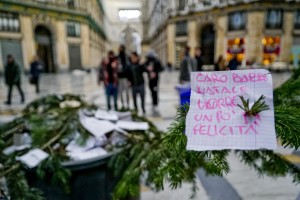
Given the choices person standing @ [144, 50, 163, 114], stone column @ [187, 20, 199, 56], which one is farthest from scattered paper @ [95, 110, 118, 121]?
stone column @ [187, 20, 199, 56]

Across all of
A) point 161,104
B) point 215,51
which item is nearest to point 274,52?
point 215,51

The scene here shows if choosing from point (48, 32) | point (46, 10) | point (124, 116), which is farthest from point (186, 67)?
point (48, 32)

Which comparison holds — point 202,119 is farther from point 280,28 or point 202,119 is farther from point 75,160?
point 280,28

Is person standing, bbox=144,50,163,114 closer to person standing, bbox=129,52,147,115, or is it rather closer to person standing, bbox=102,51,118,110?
person standing, bbox=129,52,147,115

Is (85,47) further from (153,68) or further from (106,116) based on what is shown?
(106,116)

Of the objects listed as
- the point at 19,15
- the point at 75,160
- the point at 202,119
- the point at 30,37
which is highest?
the point at 19,15

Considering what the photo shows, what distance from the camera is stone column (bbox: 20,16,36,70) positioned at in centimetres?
A: 2303

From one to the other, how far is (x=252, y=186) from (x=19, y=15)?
25861 millimetres

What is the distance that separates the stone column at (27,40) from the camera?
23031 millimetres

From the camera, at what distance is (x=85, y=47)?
29.7m

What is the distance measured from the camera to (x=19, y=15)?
22.9 m

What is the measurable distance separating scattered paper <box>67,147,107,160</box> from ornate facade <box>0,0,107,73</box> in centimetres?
2258

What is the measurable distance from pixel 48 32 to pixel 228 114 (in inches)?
1146

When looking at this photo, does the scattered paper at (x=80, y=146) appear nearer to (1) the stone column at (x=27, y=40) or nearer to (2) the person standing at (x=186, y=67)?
(2) the person standing at (x=186, y=67)
